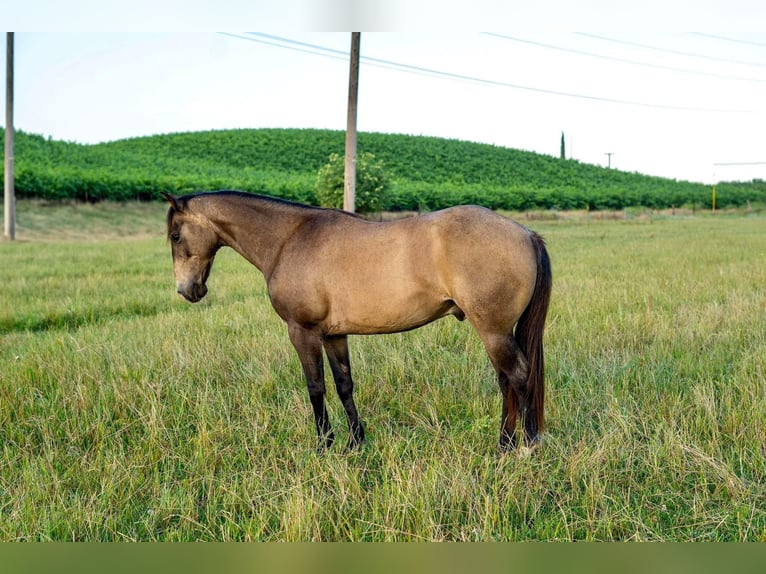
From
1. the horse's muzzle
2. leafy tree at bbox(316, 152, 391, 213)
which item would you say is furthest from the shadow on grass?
leafy tree at bbox(316, 152, 391, 213)

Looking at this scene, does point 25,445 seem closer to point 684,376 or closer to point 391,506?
point 391,506

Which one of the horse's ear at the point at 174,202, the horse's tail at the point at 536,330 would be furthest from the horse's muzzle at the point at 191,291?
the horse's tail at the point at 536,330

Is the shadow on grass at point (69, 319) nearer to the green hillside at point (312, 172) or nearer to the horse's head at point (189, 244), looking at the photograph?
the horse's head at point (189, 244)

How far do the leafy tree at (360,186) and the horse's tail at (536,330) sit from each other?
24778 millimetres

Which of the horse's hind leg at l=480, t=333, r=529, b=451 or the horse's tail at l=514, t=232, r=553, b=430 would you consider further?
the horse's tail at l=514, t=232, r=553, b=430

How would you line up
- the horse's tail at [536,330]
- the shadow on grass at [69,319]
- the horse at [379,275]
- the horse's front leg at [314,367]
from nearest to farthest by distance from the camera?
1. the horse at [379,275]
2. the horse's tail at [536,330]
3. the horse's front leg at [314,367]
4. the shadow on grass at [69,319]

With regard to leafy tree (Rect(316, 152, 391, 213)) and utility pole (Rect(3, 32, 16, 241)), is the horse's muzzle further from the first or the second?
leafy tree (Rect(316, 152, 391, 213))

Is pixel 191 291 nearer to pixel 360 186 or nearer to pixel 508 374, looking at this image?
pixel 508 374

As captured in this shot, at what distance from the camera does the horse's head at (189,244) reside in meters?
4.11

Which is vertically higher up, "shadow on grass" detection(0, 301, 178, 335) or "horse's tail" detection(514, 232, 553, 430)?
"horse's tail" detection(514, 232, 553, 430)

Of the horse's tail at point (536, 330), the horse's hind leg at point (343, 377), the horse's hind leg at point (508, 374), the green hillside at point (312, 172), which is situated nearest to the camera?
the horse's hind leg at point (508, 374)

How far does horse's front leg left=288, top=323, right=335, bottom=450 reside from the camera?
3975 millimetres

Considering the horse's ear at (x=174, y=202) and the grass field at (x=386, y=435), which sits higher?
the horse's ear at (x=174, y=202)

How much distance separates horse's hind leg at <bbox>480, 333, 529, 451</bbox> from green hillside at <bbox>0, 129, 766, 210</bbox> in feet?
101
